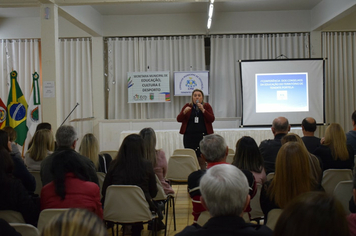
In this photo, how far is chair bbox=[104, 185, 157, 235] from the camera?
2.90 metres

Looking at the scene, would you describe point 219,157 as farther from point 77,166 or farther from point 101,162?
point 101,162

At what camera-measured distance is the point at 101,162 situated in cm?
379

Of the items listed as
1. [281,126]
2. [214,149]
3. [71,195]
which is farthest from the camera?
[281,126]

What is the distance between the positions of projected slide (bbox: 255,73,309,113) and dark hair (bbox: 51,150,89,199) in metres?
6.05

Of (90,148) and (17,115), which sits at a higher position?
(17,115)

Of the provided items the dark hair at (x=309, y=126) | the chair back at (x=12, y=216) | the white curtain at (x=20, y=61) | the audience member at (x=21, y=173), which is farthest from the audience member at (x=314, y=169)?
the white curtain at (x=20, y=61)

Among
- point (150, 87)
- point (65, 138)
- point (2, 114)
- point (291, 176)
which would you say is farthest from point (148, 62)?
point (291, 176)

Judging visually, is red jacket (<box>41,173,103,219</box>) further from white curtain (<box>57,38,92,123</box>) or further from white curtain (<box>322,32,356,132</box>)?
white curtain (<box>322,32,356,132</box>)

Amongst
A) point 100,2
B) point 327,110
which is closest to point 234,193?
point 100,2

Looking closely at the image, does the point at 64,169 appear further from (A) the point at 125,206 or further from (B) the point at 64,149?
(A) the point at 125,206

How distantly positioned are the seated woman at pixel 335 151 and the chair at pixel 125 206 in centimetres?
180

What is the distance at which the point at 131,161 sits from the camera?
2.99 metres

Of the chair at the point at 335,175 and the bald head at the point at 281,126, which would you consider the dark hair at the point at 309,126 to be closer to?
the bald head at the point at 281,126

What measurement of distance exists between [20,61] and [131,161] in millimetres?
7152
